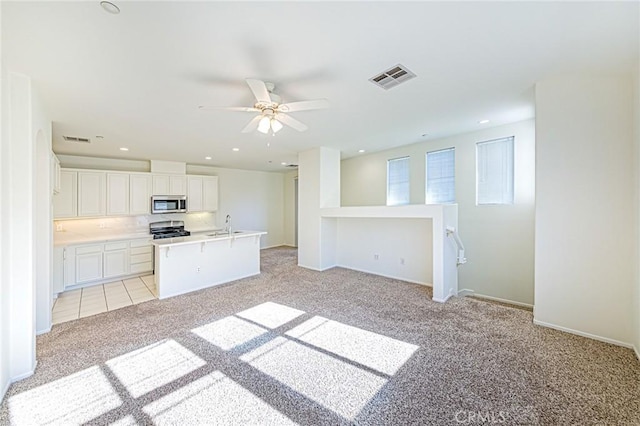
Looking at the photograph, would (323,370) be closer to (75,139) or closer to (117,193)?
(75,139)

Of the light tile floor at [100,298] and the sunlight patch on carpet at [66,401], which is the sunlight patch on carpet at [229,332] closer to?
the sunlight patch on carpet at [66,401]

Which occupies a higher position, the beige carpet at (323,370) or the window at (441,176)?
the window at (441,176)

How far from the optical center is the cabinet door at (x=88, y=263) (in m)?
4.71

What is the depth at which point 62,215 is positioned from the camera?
16.4ft

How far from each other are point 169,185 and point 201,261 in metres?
2.91

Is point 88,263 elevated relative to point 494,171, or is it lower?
lower

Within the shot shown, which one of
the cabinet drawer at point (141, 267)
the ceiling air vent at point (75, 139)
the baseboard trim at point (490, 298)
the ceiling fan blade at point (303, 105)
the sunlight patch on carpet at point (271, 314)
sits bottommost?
the baseboard trim at point (490, 298)

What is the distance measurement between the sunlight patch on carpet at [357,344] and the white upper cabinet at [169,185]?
5126 millimetres

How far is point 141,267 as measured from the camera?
5.53m

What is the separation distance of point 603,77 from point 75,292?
306 inches

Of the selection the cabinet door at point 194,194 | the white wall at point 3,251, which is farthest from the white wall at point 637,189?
the cabinet door at point 194,194

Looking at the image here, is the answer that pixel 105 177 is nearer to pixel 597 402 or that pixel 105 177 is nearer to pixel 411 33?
pixel 411 33

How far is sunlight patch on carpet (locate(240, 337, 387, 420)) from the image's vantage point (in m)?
1.89

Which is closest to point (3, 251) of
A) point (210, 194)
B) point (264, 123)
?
point (264, 123)
